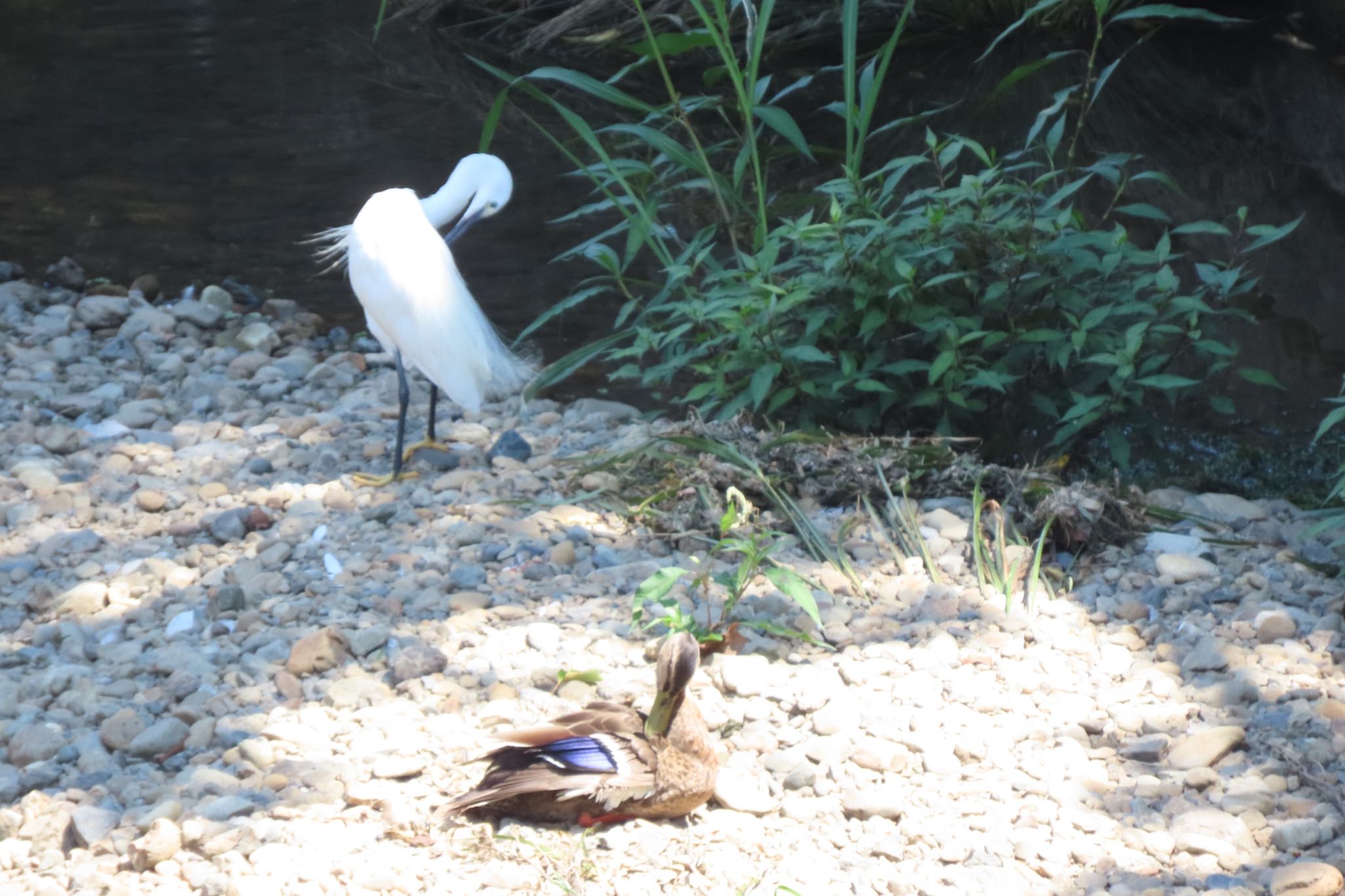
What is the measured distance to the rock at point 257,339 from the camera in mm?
4309

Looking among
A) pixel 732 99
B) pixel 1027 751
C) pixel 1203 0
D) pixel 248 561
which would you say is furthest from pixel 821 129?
pixel 1027 751

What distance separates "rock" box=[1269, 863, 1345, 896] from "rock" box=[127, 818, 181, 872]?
143cm

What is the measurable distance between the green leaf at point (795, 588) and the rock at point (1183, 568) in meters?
0.76

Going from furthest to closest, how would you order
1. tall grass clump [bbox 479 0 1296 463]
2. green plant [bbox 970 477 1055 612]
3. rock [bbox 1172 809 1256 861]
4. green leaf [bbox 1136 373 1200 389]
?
tall grass clump [bbox 479 0 1296 463] < green leaf [bbox 1136 373 1200 389] < green plant [bbox 970 477 1055 612] < rock [bbox 1172 809 1256 861]

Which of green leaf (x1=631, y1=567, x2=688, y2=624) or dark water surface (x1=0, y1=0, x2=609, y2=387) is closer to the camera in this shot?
green leaf (x1=631, y1=567, x2=688, y2=624)

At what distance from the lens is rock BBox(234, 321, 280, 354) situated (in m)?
4.31

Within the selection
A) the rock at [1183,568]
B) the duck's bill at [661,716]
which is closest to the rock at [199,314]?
the duck's bill at [661,716]

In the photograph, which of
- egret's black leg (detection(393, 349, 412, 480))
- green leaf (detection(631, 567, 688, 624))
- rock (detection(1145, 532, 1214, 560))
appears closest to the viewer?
green leaf (detection(631, 567, 688, 624))

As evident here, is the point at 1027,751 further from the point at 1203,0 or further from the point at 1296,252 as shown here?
the point at 1203,0

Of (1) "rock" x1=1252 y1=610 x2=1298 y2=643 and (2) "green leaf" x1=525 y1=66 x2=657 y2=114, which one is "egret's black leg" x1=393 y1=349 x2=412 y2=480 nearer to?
(2) "green leaf" x1=525 y1=66 x2=657 y2=114

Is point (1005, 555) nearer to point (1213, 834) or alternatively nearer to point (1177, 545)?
point (1177, 545)

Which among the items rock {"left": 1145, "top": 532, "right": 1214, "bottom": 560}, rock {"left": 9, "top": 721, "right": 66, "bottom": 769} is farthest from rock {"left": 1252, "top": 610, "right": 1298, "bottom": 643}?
rock {"left": 9, "top": 721, "right": 66, "bottom": 769}

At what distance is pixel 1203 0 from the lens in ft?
30.4

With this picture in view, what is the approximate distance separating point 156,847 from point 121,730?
14.1 inches
